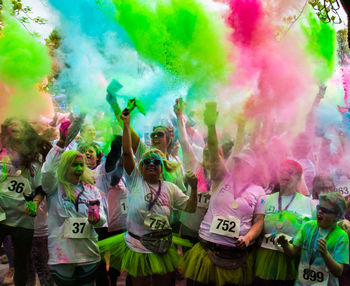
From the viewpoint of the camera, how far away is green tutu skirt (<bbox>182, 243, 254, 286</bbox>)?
3.68 metres

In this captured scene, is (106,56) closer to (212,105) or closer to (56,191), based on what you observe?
(212,105)

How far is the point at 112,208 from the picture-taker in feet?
16.0

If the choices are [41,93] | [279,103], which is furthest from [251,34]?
[41,93]

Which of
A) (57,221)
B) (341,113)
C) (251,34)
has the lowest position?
(57,221)

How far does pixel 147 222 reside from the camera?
374 cm

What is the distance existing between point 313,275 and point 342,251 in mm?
295

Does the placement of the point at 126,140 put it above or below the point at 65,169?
above

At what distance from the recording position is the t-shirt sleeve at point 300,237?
3.55 m

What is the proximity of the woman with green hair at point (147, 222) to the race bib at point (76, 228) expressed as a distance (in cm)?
28

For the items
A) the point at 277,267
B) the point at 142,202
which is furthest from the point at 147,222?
the point at 277,267

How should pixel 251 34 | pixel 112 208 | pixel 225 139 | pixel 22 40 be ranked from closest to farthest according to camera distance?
pixel 251 34 → pixel 22 40 → pixel 225 139 → pixel 112 208

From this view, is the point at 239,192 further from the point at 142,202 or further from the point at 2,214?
the point at 2,214

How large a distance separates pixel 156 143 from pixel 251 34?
165 centimetres

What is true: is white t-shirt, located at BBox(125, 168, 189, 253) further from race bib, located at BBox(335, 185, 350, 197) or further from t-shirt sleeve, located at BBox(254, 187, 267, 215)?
race bib, located at BBox(335, 185, 350, 197)
